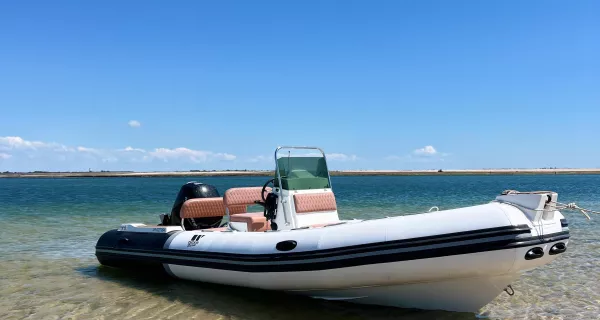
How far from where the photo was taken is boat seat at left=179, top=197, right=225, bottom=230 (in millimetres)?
8352

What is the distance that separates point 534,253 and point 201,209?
5.28 metres

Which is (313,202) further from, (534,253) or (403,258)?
(534,253)

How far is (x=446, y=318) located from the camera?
573 centimetres

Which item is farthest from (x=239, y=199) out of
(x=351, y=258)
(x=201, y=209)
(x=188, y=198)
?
(x=351, y=258)

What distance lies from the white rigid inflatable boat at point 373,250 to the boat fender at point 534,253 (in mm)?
10

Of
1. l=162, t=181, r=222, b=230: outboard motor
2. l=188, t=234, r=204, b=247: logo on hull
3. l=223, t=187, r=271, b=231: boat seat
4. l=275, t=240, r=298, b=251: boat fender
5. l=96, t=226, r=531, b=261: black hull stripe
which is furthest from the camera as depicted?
l=162, t=181, r=222, b=230: outboard motor

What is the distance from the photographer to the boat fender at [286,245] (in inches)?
237

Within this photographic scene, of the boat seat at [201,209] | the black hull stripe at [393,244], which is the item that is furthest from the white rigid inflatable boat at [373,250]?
the boat seat at [201,209]

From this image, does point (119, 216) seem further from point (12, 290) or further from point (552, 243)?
point (552, 243)

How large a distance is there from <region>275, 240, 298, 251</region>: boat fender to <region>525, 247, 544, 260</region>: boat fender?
2.51 meters

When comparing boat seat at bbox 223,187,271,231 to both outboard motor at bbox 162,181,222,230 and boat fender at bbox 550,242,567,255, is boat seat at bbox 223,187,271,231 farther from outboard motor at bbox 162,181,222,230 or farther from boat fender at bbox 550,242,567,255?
boat fender at bbox 550,242,567,255

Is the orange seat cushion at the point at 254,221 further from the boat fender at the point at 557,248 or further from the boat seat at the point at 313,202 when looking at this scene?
the boat fender at the point at 557,248

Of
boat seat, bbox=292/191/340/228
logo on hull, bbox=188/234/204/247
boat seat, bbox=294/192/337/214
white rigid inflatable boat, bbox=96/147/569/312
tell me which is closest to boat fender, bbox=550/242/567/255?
white rigid inflatable boat, bbox=96/147/569/312

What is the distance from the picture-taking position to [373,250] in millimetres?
5473
